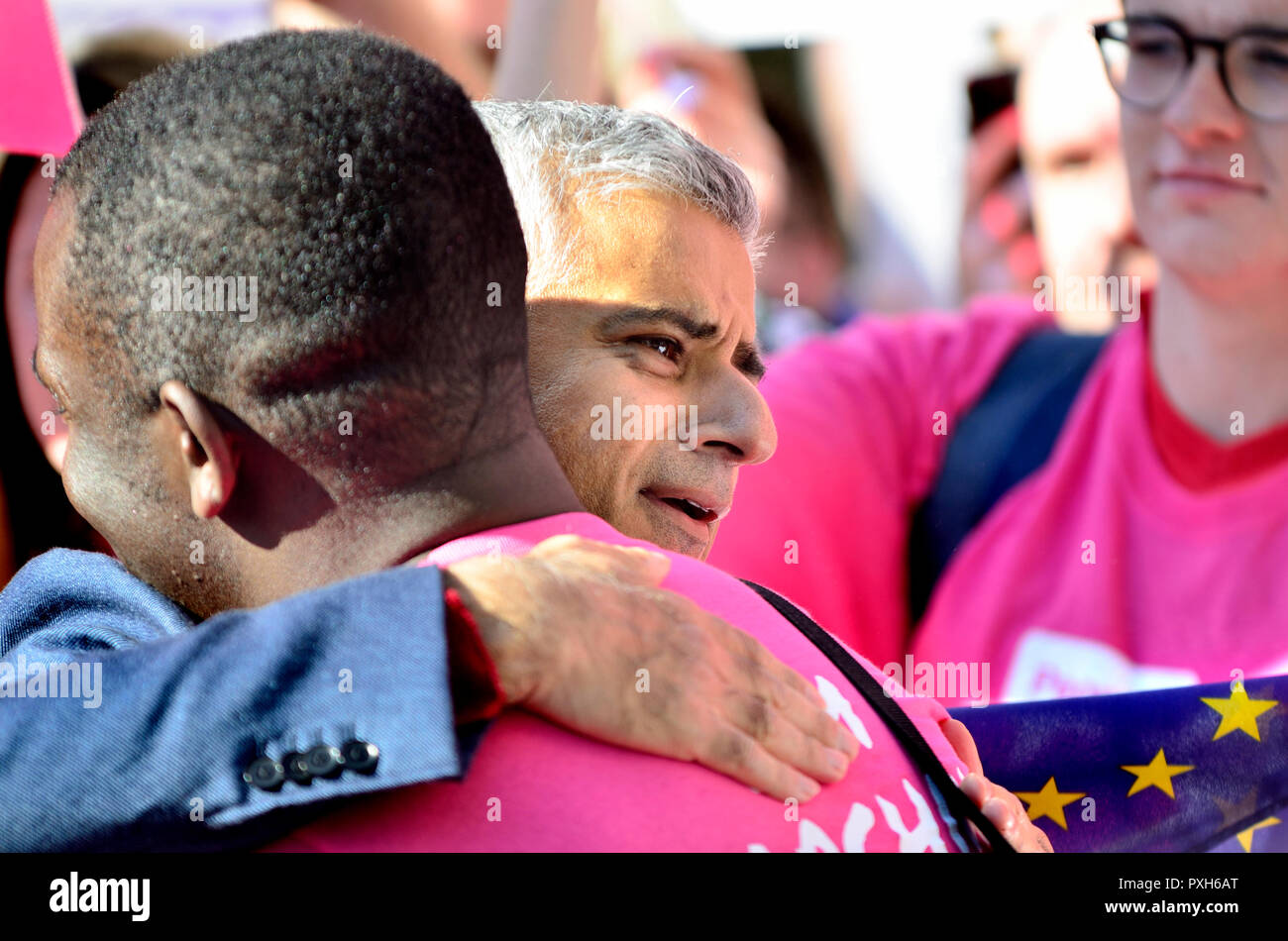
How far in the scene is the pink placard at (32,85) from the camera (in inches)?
107

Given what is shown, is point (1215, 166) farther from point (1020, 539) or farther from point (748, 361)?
point (748, 361)

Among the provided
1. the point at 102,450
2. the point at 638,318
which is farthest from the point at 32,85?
the point at 102,450

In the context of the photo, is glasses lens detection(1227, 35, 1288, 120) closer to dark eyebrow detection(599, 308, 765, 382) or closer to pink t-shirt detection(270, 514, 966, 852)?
dark eyebrow detection(599, 308, 765, 382)

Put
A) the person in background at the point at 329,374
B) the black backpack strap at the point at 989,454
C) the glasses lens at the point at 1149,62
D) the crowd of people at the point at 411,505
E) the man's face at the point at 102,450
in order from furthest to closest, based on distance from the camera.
A: 1. the black backpack strap at the point at 989,454
2. the glasses lens at the point at 1149,62
3. the man's face at the point at 102,450
4. the person in background at the point at 329,374
5. the crowd of people at the point at 411,505

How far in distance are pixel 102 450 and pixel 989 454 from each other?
8.75 feet

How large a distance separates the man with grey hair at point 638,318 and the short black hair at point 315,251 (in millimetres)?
583

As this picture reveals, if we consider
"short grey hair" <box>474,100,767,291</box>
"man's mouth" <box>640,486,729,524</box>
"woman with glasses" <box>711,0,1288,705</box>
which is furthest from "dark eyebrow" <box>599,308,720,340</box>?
"woman with glasses" <box>711,0,1288,705</box>

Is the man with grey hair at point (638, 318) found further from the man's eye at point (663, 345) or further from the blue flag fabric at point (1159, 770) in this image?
the blue flag fabric at point (1159, 770)

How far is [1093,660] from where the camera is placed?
348 centimetres

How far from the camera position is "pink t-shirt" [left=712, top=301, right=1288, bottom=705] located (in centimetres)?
345

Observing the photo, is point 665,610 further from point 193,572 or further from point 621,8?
point 621,8

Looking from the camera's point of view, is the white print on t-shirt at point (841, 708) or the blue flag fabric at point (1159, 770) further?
the blue flag fabric at point (1159, 770)

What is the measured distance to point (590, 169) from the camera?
2.19 m

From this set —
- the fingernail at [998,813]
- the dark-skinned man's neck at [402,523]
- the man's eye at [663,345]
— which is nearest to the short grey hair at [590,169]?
the man's eye at [663,345]
